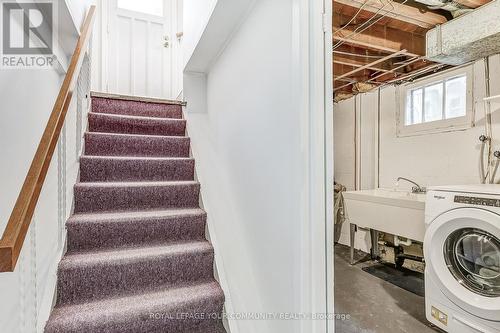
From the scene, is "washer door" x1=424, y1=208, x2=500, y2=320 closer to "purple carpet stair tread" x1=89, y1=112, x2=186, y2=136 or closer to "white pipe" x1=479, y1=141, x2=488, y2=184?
"white pipe" x1=479, y1=141, x2=488, y2=184

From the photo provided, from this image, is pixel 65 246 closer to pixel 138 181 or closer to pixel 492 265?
pixel 138 181

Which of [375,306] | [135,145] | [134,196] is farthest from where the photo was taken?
[135,145]

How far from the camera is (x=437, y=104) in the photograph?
2.71 m

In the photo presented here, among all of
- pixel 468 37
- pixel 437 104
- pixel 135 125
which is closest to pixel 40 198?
pixel 135 125

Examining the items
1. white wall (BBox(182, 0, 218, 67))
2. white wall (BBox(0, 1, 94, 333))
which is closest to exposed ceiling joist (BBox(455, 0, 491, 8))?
white wall (BBox(182, 0, 218, 67))

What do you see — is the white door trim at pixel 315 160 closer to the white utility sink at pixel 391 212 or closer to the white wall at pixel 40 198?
the white wall at pixel 40 198

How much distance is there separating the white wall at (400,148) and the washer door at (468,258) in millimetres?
908

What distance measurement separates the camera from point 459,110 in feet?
8.13

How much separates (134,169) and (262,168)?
1358 millimetres

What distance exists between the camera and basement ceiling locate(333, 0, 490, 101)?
1.91 m

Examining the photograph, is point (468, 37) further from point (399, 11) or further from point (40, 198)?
point (40, 198)

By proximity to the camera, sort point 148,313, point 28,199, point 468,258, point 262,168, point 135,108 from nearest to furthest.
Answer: point 28,199 → point 262,168 → point 148,313 → point 468,258 → point 135,108

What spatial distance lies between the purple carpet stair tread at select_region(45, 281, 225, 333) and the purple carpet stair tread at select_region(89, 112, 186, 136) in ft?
5.17

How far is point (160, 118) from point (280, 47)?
1879mm
